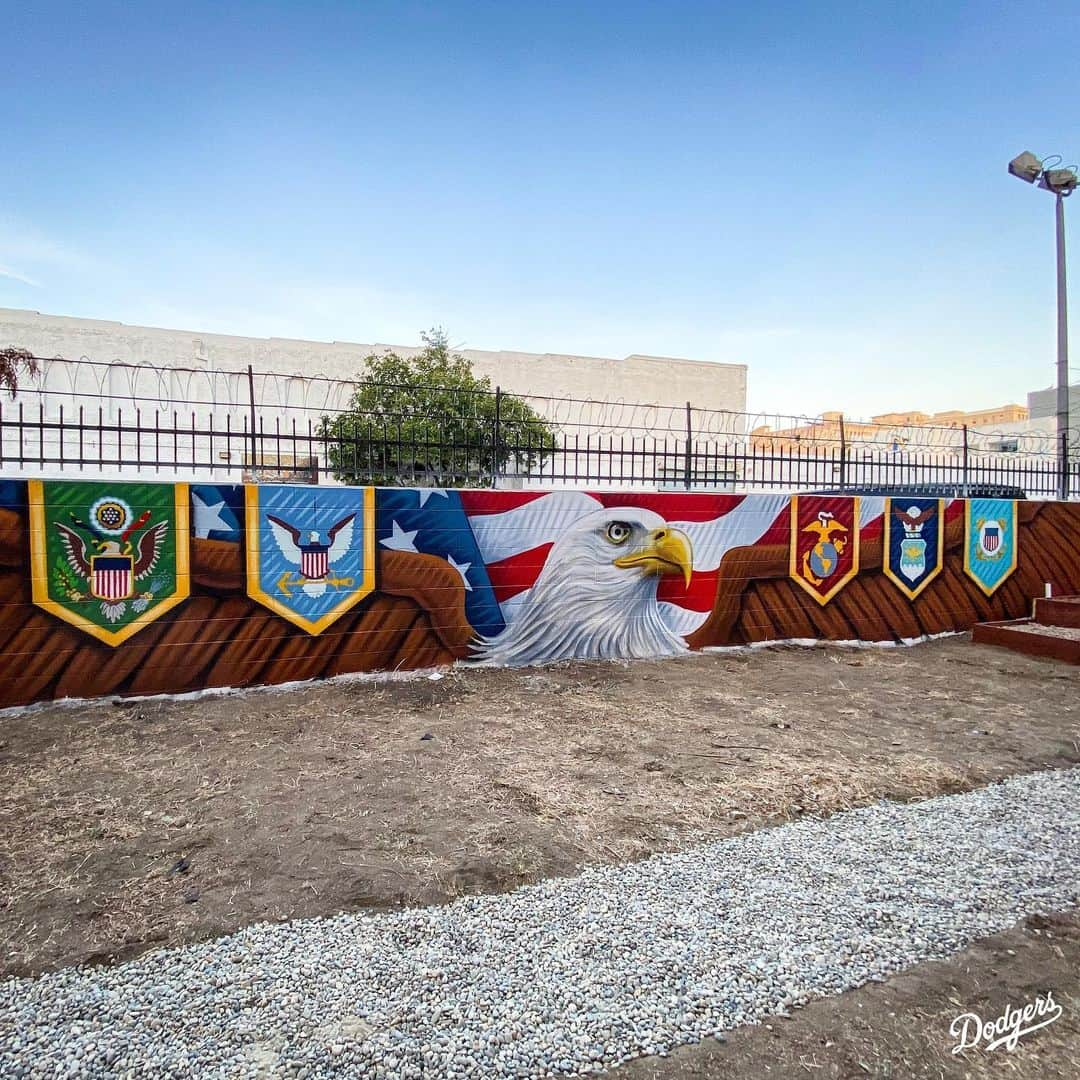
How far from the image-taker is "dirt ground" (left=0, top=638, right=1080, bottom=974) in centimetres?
273

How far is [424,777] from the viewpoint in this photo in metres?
3.93

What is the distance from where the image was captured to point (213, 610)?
5504 millimetres

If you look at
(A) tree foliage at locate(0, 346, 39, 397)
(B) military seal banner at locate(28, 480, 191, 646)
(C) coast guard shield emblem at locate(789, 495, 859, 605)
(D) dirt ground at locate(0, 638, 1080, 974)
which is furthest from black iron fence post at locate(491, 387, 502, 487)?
(A) tree foliage at locate(0, 346, 39, 397)

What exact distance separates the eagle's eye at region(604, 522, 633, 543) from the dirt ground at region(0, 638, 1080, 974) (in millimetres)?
1439

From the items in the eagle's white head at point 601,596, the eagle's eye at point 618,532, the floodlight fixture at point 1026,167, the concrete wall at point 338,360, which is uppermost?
the concrete wall at point 338,360

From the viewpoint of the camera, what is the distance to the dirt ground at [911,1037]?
1.85 m

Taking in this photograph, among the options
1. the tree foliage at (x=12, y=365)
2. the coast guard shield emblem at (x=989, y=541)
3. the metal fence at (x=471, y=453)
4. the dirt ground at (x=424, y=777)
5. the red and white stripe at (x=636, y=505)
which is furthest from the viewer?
the coast guard shield emblem at (x=989, y=541)

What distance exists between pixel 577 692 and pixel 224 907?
3.66 m

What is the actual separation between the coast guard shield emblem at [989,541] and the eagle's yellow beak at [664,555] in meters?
4.35

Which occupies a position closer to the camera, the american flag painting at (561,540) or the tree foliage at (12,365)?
the tree foliage at (12,365)

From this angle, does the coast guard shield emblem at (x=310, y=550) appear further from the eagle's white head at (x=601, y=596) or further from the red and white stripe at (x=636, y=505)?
the eagle's white head at (x=601, y=596)

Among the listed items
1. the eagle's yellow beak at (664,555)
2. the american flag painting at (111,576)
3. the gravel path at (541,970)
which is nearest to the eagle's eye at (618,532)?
the eagle's yellow beak at (664,555)

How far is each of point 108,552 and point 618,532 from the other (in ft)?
15.0

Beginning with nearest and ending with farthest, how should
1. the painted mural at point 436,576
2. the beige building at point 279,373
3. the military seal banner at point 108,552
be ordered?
the military seal banner at point 108,552 → the painted mural at point 436,576 → the beige building at point 279,373
